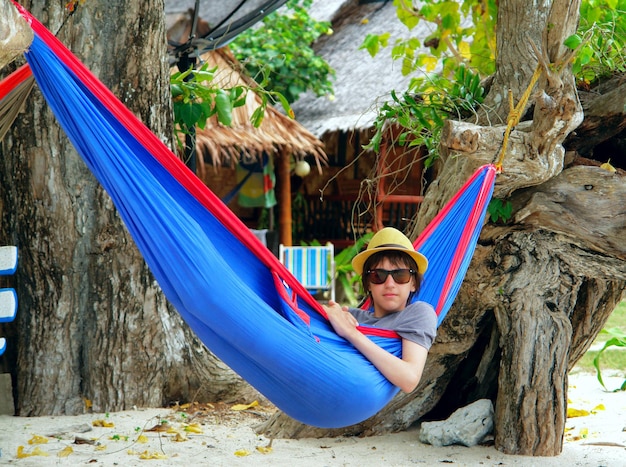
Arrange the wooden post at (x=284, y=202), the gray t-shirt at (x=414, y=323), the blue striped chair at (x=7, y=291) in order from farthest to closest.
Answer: the wooden post at (x=284, y=202) < the blue striped chair at (x=7, y=291) < the gray t-shirt at (x=414, y=323)

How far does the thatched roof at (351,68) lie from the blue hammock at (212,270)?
473cm

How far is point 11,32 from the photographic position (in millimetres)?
1723

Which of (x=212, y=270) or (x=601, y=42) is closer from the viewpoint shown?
(x=212, y=270)

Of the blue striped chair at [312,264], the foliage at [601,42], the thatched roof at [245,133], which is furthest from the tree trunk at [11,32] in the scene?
the blue striped chair at [312,264]

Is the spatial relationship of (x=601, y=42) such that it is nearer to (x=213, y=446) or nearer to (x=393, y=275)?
(x=393, y=275)

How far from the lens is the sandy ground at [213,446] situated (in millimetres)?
2551

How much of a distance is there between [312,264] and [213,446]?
3.86 metres

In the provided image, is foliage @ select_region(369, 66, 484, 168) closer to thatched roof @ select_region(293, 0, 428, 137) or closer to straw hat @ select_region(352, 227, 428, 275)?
straw hat @ select_region(352, 227, 428, 275)

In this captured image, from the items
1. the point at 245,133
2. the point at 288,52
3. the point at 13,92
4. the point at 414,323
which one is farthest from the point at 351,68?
the point at 414,323

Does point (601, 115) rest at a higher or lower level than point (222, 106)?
lower

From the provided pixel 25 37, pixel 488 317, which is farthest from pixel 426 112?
pixel 25 37

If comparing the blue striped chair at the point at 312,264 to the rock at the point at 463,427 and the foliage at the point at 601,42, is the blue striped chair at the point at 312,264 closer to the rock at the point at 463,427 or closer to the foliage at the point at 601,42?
the rock at the point at 463,427

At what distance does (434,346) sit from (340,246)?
4931 mm

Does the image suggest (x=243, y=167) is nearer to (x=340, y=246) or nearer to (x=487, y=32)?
(x=340, y=246)
